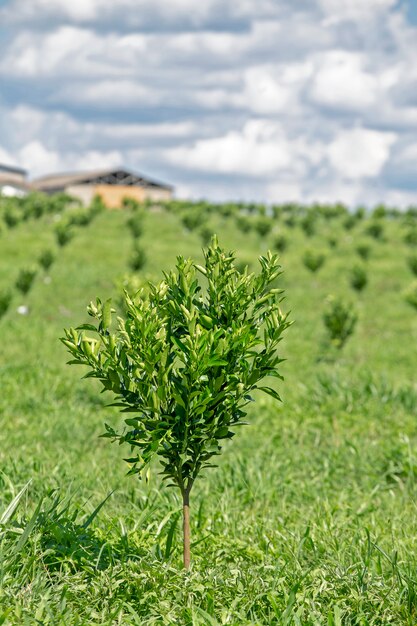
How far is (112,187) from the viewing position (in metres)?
76.9

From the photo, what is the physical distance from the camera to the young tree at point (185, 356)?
167 inches

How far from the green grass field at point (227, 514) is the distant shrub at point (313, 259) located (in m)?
15.9

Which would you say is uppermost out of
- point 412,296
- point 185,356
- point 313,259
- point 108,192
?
point 108,192

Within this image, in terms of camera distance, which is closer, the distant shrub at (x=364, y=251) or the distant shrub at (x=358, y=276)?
the distant shrub at (x=358, y=276)

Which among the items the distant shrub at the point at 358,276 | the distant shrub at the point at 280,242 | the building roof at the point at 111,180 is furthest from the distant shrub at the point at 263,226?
the building roof at the point at 111,180

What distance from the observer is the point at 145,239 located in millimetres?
44719

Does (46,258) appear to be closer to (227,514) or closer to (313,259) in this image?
(313,259)

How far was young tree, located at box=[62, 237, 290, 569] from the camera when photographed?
423 cm

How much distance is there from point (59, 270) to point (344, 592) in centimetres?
2939

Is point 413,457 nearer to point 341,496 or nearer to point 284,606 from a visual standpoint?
point 341,496

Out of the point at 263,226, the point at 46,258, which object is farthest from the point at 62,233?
the point at 263,226

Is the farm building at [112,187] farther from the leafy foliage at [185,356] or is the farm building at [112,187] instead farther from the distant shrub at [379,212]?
the leafy foliage at [185,356]

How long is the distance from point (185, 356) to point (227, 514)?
254 cm

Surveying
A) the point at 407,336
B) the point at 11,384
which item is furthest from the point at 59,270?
the point at 11,384
